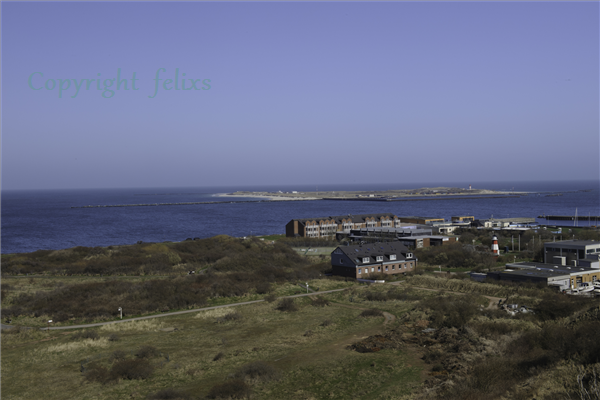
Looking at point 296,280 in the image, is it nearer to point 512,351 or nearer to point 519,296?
point 519,296

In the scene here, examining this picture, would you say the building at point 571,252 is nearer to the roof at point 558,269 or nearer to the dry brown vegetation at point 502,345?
the roof at point 558,269

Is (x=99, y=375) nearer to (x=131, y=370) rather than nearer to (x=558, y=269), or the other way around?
(x=131, y=370)

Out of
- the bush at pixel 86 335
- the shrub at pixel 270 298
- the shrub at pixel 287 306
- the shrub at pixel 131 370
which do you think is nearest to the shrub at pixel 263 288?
the shrub at pixel 270 298

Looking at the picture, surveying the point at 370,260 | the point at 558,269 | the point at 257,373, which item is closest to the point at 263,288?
the point at 370,260

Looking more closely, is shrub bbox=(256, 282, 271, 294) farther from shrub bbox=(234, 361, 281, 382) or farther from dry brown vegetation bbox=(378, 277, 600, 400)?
shrub bbox=(234, 361, 281, 382)

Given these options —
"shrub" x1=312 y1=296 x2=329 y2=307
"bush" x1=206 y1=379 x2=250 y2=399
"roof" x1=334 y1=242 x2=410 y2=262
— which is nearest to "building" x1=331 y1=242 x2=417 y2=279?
"roof" x1=334 y1=242 x2=410 y2=262
